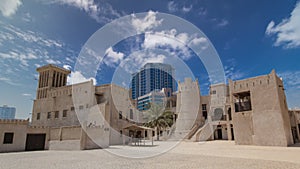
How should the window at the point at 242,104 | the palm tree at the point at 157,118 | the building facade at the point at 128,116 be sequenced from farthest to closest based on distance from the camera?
the palm tree at the point at 157,118 < the window at the point at 242,104 < the building facade at the point at 128,116

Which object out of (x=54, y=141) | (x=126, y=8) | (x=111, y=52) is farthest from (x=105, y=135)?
(x=126, y=8)

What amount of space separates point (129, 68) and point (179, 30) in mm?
4327

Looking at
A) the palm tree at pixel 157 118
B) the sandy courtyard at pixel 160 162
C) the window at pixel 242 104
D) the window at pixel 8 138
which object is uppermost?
the window at pixel 242 104

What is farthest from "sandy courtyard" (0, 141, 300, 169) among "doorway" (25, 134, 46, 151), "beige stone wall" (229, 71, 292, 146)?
"beige stone wall" (229, 71, 292, 146)

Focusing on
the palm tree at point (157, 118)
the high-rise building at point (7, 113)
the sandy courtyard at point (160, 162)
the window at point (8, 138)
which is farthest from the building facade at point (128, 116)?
the high-rise building at point (7, 113)

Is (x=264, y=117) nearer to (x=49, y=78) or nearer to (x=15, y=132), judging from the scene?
(x=15, y=132)

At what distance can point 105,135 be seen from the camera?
1895 centimetres

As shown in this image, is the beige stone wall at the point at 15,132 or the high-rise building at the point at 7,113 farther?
the high-rise building at the point at 7,113

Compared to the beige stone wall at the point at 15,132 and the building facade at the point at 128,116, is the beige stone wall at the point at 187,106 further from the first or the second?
the beige stone wall at the point at 15,132

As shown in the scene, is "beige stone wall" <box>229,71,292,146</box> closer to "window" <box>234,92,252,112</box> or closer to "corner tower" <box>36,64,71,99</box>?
"window" <box>234,92,252,112</box>

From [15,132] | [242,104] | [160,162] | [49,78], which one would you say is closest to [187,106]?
[242,104]

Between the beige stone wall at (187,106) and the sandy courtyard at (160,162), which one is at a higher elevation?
the beige stone wall at (187,106)

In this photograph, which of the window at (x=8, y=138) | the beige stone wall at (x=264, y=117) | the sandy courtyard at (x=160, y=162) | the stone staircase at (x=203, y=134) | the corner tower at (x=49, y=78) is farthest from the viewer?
the corner tower at (x=49, y=78)

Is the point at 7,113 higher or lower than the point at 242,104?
higher
